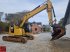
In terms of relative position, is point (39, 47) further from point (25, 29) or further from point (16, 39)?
point (25, 29)

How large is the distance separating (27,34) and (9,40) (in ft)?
12.1

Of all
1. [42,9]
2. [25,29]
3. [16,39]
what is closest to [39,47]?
[16,39]

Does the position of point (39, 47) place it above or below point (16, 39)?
below

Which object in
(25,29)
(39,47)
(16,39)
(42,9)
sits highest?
(42,9)

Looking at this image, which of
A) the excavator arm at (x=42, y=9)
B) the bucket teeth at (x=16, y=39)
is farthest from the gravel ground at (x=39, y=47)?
the excavator arm at (x=42, y=9)

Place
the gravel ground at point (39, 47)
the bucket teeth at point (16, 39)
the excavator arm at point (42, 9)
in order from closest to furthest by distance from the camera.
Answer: the gravel ground at point (39, 47)
the bucket teeth at point (16, 39)
the excavator arm at point (42, 9)

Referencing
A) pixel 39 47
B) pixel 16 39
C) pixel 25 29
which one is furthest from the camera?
pixel 25 29

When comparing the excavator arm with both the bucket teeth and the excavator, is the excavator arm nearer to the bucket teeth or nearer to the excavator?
the excavator

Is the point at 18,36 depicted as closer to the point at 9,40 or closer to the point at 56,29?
the point at 9,40

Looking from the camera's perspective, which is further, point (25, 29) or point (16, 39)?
point (25, 29)

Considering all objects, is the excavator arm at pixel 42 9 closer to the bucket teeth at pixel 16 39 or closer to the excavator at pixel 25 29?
the excavator at pixel 25 29

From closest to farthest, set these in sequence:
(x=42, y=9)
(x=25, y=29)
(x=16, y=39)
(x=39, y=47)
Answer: (x=39, y=47), (x=16, y=39), (x=42, y=9), (x=25, y=29)

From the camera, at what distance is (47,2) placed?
97.2ft

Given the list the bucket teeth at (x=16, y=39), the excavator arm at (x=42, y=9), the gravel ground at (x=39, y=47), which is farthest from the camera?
the excavator arm at (x=42, y=9)
